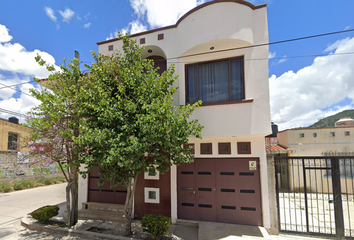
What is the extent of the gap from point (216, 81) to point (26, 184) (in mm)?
15608

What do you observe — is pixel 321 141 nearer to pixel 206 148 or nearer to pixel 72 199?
pixel 206 148

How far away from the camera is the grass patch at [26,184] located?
40.2 ft

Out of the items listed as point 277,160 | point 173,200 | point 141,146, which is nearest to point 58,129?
point 141,146

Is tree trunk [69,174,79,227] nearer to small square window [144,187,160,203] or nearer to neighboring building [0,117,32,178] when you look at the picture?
small square window [144,187,160,203]

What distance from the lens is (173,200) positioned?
6.86 metres

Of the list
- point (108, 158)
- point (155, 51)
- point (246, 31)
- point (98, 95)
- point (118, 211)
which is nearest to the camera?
point (108, 158)

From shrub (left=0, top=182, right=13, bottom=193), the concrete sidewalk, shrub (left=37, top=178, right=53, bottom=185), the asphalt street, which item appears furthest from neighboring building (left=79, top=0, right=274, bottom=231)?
shrub (left=37, top=178, right=53, bottom=185)

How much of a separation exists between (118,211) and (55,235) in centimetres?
209

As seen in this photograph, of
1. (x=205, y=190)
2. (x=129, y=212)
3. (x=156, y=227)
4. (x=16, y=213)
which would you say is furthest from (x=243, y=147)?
(x=16, y=213)

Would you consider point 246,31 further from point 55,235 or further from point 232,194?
point 55,235

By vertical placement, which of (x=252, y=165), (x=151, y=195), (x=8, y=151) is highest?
(x=8, y=151)

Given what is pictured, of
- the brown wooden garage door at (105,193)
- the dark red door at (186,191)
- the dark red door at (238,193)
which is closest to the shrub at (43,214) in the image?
the brown wooden garage door at (105,193)

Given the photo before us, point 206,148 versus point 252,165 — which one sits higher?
point 206,148

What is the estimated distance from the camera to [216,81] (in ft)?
21.8
